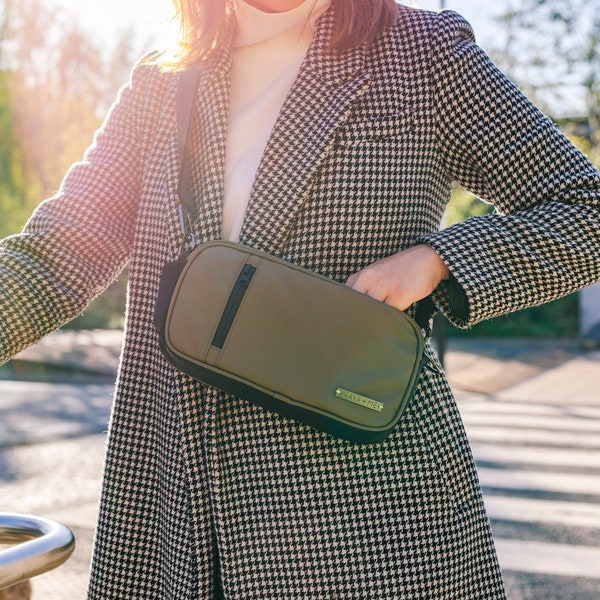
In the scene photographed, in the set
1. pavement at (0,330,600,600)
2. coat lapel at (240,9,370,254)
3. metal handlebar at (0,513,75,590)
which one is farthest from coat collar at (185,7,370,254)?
pavement at (0,330,600,600)

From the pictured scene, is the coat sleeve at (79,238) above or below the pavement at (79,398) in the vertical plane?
above

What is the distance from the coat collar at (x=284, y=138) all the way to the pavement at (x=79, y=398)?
3582 millimetres

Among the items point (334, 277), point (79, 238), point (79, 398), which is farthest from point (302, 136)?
point (79, 398)

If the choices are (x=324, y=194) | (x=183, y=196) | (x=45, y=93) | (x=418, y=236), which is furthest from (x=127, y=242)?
(x=45, y=93)

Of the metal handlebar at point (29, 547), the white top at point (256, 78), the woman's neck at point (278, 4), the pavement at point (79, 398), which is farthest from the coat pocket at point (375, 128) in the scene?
the pavement at point (79, 398)

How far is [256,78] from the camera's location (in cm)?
165

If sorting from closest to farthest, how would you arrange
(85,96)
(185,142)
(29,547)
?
(29,547) < (185,142) < (85,96)

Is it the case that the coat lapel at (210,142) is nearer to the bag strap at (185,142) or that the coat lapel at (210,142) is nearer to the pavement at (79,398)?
the bag strap at (185,142)

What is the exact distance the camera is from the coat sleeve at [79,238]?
1.53m

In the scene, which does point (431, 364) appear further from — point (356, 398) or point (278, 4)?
point (278, 4)

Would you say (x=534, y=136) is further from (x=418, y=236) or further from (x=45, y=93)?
(x=45, y=93)

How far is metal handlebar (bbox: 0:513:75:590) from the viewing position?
3.32 ft

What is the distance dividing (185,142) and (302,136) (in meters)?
0.22

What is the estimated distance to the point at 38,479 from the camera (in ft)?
22.3
